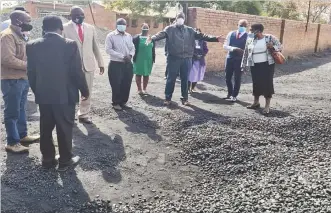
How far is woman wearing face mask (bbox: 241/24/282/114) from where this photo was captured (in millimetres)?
6203

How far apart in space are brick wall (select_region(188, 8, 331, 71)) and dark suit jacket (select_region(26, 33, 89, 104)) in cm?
727

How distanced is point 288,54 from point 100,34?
51.1 feet

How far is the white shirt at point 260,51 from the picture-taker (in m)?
6.27

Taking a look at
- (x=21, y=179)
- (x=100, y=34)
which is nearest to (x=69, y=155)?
(x=21, y=179)

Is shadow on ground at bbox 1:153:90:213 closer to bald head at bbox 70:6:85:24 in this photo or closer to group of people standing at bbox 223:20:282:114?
bald head at bbox 70:6:85:24

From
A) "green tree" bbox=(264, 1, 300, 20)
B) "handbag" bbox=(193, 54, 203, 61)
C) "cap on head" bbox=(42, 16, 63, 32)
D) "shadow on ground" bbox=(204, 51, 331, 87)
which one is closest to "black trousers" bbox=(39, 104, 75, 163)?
"cap on head" bbox=(42, 16, 63, 32)

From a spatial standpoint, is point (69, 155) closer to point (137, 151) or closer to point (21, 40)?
point (137, 151)

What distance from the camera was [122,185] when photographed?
12.1ft

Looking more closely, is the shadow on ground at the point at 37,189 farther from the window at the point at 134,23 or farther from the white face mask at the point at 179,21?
the window at the point at 134,23

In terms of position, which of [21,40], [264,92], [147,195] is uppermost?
[21,40]

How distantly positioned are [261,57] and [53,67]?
407 centimetres

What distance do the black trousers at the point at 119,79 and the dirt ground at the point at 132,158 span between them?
1.08 feet

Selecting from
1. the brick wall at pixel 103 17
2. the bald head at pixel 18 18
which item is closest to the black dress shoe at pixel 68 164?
the bald head at pixel 18 18

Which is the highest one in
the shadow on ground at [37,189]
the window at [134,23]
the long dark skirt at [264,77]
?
the window at [134,23]
